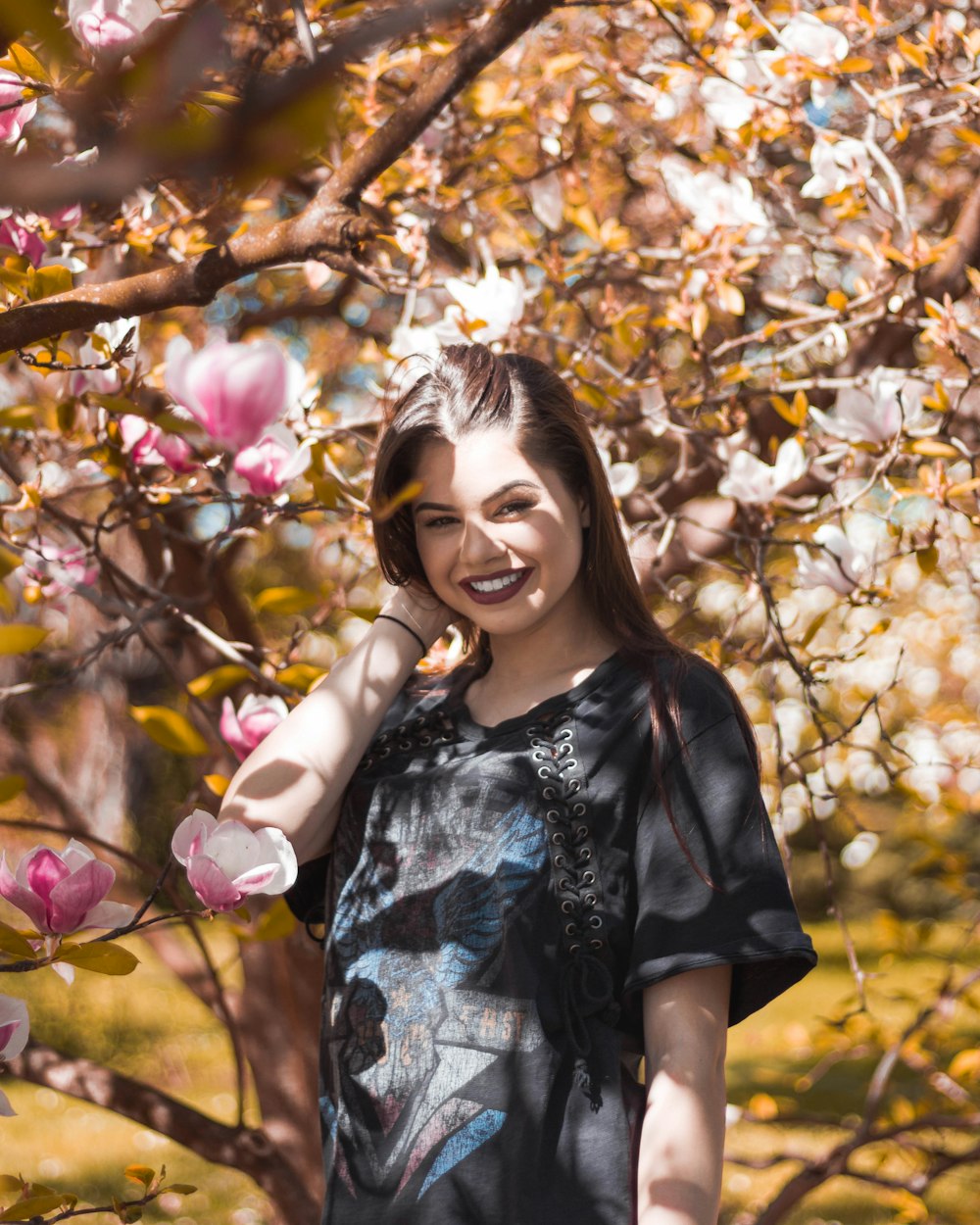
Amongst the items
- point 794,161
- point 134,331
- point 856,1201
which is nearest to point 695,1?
point 794,161

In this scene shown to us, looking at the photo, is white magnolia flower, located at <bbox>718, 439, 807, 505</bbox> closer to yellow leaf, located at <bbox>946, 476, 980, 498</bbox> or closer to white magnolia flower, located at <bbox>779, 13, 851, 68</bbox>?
yellow leaf, located at <bbox>946, 476, 980, 498</bbox>

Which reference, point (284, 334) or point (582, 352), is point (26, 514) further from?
point (284, 334)

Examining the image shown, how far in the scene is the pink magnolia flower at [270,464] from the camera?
151 cm

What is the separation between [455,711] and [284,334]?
9.85 feet

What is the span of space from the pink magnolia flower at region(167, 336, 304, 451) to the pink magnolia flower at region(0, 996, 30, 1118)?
0.54m

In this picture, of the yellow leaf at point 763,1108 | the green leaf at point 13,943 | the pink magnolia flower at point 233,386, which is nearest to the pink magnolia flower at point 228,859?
the green leaf at point 13,943

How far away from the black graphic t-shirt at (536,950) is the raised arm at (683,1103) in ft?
0.13

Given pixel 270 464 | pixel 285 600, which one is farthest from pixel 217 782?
pixel 270 464

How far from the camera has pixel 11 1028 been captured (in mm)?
1140

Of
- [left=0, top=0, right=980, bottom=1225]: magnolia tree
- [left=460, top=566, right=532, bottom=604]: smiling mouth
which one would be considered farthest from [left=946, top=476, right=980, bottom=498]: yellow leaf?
[left=460, top=566, right=532, bottom=604]: smiling mouth

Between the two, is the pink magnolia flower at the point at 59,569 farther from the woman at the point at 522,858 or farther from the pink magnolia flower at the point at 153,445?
the woman at the point at 522,858

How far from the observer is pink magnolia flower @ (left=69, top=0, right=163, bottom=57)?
127 centimetres

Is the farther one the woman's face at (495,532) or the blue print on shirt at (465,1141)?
the woman's face at (495,532)

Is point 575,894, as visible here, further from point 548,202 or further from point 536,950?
point 548,202
